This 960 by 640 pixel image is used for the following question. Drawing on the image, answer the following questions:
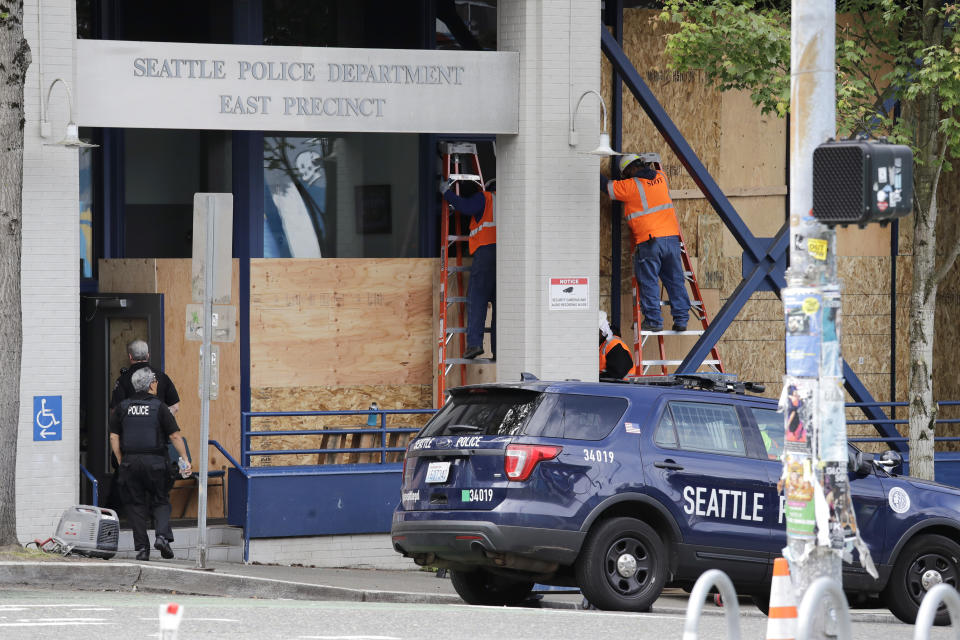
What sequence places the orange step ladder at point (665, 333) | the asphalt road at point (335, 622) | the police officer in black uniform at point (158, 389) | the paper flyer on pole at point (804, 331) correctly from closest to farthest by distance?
the paper flyer on pole at point (804, 331) → the asphalt road at point (335, 622) → the police officer in black uniform at point (158, 389) → the orange step ladder at point (665, 333)

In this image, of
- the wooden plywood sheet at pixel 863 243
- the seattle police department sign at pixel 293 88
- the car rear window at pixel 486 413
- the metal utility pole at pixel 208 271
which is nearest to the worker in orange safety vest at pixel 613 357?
the seattle police department sign at pixel 293 88

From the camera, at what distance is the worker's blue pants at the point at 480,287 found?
17219 millimetres

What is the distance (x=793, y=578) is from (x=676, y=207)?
36.9ft

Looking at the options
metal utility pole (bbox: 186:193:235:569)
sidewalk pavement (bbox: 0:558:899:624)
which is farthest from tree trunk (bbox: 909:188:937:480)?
metal utility pole (bbox: 186:193:235:569)

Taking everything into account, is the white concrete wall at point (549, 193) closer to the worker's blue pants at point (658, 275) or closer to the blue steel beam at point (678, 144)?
the blue steel beam at point (678, 144)

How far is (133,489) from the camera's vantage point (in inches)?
579

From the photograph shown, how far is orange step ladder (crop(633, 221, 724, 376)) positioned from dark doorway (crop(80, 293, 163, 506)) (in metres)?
5.53

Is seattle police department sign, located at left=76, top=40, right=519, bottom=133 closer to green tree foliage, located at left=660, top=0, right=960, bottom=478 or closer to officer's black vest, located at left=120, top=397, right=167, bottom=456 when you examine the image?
green tree foliage, located at left=660, top=0, right=960, bottom=478

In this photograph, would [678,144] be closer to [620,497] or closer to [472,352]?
[472,352]

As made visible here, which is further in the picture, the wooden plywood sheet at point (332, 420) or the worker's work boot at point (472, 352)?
the worker's work boot at point (472, 352)

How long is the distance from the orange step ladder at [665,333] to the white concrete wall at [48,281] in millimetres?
6515

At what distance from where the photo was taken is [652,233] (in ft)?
57.6

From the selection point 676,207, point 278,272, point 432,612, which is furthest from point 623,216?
point 432,612

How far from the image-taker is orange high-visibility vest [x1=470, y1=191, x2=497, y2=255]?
677 inches
